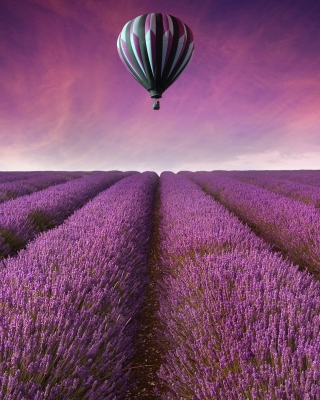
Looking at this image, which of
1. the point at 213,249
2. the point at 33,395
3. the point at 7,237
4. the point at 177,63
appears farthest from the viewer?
the point at 177,63

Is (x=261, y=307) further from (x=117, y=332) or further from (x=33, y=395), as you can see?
(x=33, y=395)

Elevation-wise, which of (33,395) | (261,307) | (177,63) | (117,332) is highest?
(177,63)

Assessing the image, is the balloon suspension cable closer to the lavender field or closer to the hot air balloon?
the hot air balloon

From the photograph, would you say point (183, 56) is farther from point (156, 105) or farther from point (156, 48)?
point (156, 105)

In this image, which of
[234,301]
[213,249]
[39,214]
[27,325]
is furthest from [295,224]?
[39,214]

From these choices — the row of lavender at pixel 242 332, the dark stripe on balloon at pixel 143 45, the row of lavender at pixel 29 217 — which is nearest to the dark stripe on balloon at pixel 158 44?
the dark stripe on balloon at pixel 143 45

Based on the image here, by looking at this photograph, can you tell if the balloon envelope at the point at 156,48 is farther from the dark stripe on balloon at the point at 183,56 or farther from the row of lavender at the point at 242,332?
the row of lavender at the point at 242,332

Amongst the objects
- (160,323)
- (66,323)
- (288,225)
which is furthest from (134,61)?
(66,323)
